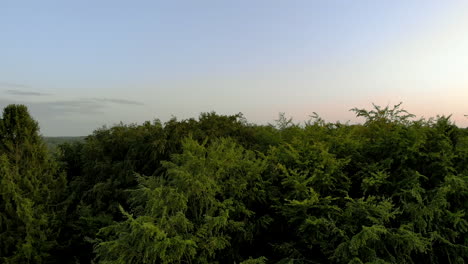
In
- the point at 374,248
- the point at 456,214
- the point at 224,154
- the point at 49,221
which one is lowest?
the point at 49,221

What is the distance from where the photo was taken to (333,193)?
29.8 ft

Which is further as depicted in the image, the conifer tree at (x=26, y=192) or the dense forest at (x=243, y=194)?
the conifer tree at (x=26, y=192)

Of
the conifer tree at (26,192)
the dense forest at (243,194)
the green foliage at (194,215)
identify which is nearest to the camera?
the green foliage at (194,215)

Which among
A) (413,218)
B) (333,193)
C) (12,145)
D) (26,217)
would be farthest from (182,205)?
(12,145)

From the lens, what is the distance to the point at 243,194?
28.2 feet

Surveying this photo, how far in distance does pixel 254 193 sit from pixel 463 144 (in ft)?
20.0

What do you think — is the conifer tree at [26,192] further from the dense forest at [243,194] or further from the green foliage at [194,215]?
the green foliage at [194,215]

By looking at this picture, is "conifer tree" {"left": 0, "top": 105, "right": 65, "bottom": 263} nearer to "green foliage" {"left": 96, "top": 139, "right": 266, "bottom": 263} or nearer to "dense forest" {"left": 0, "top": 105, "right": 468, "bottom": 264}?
"dense forest" {"left": 0, "top": 105, "right": 468, "bottom": 264}

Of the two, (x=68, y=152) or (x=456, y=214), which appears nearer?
(x=456, y=214)

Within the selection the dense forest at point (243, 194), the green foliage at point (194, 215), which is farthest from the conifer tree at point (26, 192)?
the green foliage at point (194, 215)

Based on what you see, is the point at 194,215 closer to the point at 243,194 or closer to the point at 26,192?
the point at 243,194

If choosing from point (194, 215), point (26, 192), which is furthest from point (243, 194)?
point (26, 192)

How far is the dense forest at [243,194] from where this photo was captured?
24.3 ft

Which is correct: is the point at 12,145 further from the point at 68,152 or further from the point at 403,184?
the point at 403,184
